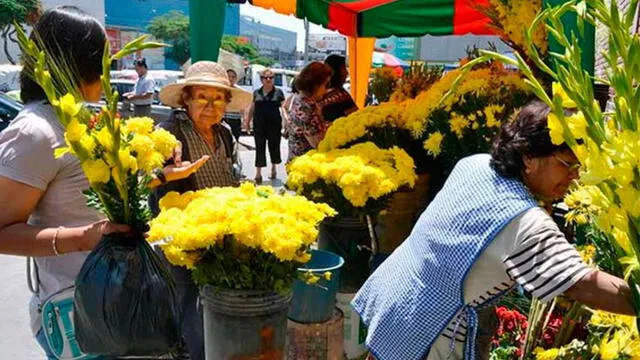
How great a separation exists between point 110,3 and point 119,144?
4991cm

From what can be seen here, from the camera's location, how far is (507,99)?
2.64 meters

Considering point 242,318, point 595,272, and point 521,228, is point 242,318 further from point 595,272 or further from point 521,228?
point 595,272

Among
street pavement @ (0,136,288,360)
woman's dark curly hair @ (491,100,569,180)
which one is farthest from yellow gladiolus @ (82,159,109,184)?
street pavement @ (0,136,288,360)

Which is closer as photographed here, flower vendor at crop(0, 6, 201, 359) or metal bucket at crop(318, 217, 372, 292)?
flower vendor at crop(0, 6, 201, 359)

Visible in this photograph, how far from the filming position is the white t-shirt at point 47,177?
1.37m

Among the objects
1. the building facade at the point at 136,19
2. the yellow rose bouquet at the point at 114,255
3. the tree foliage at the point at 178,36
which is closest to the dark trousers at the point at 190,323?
the yellow rose bouquet at the point at 114,255

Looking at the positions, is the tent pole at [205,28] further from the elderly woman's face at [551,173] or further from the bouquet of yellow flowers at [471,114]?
the elderly woman's face at [551,173]

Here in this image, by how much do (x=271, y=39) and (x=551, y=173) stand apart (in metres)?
79.8

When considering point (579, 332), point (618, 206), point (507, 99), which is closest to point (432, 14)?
point (507, 99)

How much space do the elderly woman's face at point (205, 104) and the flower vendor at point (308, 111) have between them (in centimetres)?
142

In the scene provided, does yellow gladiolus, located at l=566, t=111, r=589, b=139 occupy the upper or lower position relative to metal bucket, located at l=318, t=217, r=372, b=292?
upper

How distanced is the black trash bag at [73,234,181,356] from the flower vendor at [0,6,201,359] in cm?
6

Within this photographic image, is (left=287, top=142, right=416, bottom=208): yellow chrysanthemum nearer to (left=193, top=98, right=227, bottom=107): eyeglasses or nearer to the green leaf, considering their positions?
(left=193, top=98, right=227, bottom=107): eyeglasses

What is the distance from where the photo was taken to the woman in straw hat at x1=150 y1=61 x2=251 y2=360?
92.9 inches
